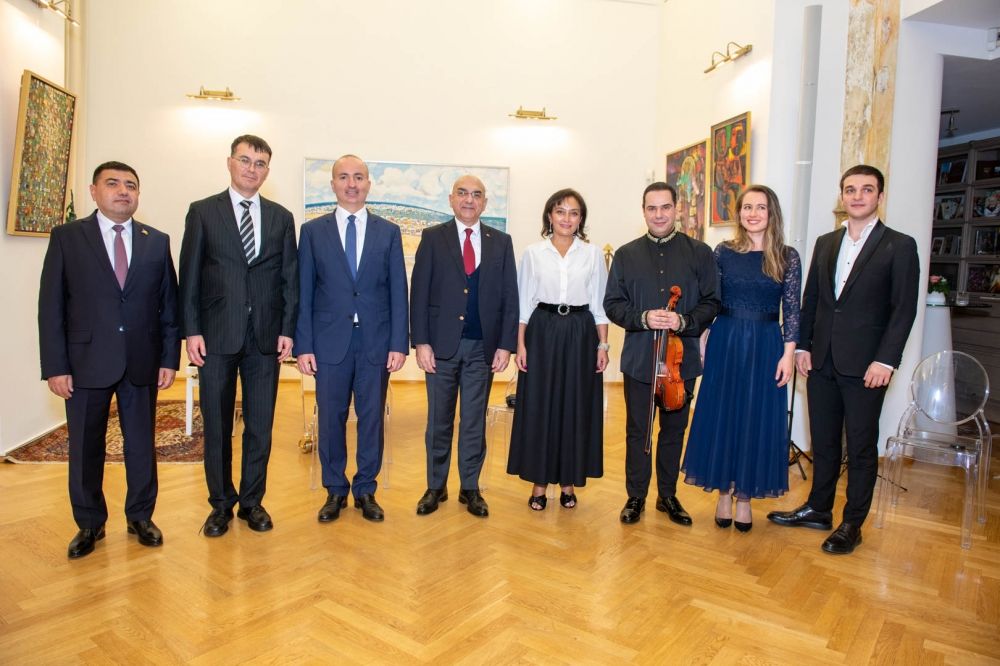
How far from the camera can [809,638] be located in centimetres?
239

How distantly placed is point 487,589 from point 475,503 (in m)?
0.82

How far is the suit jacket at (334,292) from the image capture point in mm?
3238

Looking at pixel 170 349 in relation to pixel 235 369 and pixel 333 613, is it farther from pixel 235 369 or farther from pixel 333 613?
pixel 333 613

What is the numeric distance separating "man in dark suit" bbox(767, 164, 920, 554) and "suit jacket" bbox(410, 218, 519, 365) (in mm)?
1573

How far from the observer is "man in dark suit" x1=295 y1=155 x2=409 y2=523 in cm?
324

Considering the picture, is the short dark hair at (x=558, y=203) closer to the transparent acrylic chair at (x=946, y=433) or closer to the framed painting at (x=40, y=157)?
the transparent acrylic chair at (x=946, y=433)

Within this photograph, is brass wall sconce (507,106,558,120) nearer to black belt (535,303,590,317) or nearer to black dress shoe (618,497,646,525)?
black belt (535,303,590,317)


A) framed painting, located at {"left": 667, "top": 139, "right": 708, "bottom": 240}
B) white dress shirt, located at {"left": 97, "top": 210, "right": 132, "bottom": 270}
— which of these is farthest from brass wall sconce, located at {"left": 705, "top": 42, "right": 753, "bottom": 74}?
white dress shirt, located at {"left": 97, "top": 210, "right": 132, "bottom": 270}

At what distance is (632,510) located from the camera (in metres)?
3.47

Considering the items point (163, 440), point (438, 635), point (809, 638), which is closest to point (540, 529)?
point (438, 635)

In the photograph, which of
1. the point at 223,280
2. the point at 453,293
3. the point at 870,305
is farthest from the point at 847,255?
the point at 223,280

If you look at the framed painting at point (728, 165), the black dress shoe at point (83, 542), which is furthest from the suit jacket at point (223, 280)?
the framed painting at point (728, 165)

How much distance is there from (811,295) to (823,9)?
2.80 m

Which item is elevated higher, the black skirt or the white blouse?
the white blouse
